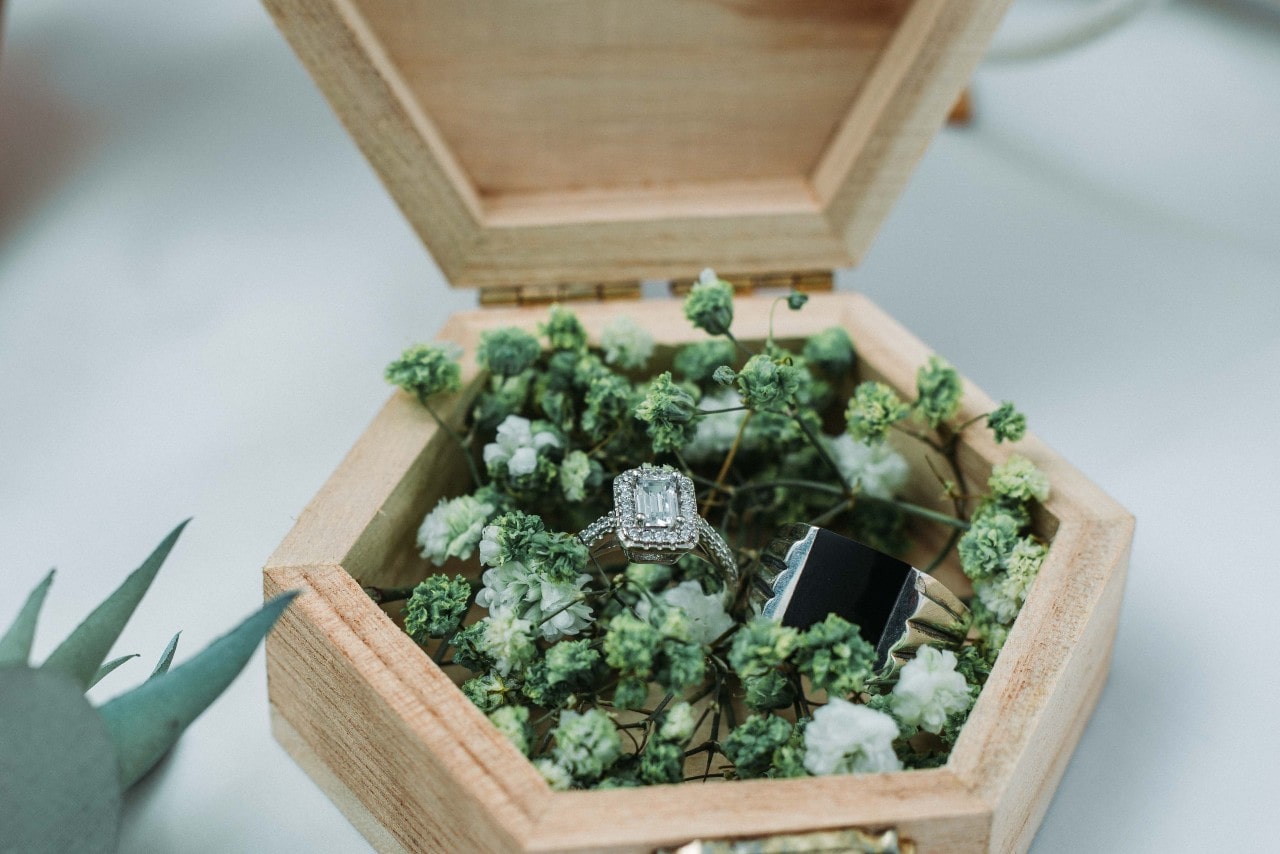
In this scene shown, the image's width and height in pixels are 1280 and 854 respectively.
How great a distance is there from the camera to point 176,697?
25.3 inches

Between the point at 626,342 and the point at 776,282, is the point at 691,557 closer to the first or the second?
the point at 626,342

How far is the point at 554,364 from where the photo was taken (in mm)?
909

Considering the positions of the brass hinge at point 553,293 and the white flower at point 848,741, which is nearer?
the white flower at point 848,741

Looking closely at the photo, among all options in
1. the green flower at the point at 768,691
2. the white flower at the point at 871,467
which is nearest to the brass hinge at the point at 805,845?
the green flower at the point at 768,691

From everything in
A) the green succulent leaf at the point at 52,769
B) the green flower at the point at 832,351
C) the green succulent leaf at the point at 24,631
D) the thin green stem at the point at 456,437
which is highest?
the green flower at the point at 832,351

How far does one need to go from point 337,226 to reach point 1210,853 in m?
1.06

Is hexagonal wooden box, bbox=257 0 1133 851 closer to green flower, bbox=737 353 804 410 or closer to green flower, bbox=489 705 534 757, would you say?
green flower, bbox=489 705 534 757

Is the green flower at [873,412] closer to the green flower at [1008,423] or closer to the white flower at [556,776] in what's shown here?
the green flower at [1008,423]

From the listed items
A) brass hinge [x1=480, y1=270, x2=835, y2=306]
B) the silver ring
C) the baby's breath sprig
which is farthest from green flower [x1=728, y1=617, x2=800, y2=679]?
brass hinge [x1=480, y1=270, x2=835, y2=306]

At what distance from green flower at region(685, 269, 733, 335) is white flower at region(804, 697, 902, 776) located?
0.28 meters

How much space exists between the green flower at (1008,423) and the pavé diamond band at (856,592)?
0.41 feet

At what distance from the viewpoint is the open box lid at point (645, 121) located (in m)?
0.94

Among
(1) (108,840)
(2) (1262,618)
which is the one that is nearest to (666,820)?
(1) (108,840)

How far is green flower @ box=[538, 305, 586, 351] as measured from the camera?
3.00ft
